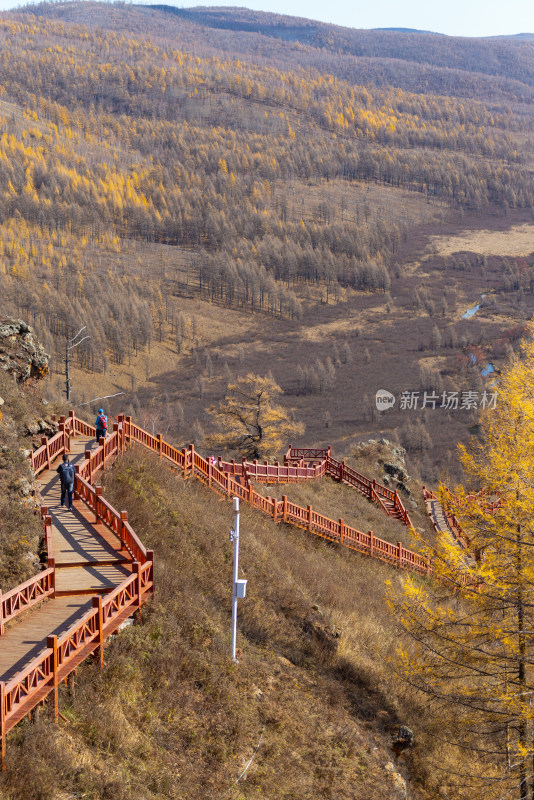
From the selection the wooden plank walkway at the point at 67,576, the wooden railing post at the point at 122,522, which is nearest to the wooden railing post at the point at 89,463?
the wooden plank walkway at the point at 67,576

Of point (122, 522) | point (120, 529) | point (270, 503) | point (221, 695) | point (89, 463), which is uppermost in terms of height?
point (122, 522)

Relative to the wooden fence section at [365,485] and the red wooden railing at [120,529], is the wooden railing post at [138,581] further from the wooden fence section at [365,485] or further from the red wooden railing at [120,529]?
the wooden fence section at [365,485]

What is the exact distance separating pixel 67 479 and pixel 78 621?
6.42m

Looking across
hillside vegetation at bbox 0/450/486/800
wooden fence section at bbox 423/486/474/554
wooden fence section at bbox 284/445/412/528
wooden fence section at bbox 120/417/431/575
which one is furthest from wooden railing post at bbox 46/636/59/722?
wooden fence section at bbox 423/486/474/554

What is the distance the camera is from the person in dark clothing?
16625 millimetres

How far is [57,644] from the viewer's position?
9.91 m

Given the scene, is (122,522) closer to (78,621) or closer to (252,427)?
(78,621)

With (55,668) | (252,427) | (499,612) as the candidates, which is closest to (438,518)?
(252,427)

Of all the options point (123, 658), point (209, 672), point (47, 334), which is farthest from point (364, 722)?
point (47, 334)

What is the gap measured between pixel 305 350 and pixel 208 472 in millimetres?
128389

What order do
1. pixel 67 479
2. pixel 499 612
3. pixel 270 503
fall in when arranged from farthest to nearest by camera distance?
pixel 270 503, pixel 67 479, pixel 499 612

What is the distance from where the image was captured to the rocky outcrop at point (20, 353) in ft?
78.3

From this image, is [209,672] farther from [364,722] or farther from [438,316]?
[438,316]

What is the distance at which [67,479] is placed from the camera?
55.0 feet
